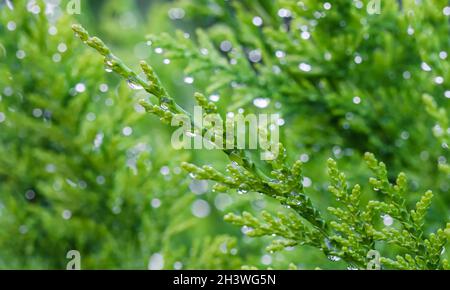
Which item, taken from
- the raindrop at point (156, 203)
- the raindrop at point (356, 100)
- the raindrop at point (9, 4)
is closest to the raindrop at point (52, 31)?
the raindrop at point (9, 4)

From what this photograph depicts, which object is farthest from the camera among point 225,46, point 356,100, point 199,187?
point 199,187

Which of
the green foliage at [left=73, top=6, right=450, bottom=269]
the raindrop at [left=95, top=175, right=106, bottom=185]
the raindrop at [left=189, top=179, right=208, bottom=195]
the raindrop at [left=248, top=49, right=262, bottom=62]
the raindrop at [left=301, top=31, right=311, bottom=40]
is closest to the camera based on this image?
the green foliage at [left=73, top=6, right=450, bottom=269]

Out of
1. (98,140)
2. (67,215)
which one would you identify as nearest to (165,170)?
(98,140)

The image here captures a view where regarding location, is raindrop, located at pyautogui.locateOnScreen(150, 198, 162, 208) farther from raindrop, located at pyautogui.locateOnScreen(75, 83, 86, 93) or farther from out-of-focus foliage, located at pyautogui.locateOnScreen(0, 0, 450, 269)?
raindrop, located at pyautogui.locateOnScreen(75, 83, 86, 93)

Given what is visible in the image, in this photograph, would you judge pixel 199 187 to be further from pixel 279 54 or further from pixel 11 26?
pixel 11 26

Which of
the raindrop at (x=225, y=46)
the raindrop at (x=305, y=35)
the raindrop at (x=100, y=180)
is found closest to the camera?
the raindrop at (x=305, y=35)

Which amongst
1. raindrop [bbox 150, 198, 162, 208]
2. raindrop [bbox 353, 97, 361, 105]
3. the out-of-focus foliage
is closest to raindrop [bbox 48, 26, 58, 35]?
the out-of-focus foliage

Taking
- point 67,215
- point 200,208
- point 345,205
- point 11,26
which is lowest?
point 345,205

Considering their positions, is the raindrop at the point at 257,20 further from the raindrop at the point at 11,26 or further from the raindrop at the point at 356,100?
the raindrop at the point at 11,26

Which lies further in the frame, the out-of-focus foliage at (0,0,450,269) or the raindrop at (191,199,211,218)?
the raindrop at (191,199,211,218)

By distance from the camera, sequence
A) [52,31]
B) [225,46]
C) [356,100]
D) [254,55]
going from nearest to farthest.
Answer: [356,100]
[52,31]
[254,55]
[225,46]

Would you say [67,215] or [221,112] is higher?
[221,112]

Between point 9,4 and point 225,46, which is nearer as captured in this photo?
point 9,4
